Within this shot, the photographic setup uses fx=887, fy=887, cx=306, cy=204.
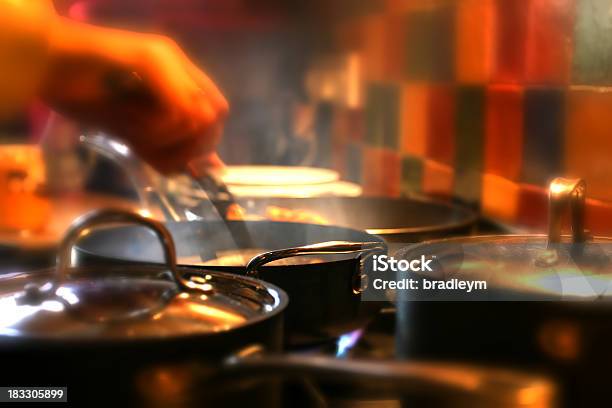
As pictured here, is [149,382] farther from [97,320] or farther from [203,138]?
[203,138]

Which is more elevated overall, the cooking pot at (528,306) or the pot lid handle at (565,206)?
the pot lid handle at (565,206)

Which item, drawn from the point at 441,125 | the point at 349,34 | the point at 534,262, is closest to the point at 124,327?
the point at 534,262

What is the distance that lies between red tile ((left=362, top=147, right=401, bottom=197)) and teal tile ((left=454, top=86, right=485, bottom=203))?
0.34 m

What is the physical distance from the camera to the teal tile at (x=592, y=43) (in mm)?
918

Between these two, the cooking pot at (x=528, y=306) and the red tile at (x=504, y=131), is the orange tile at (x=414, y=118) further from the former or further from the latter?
the cooking pot at (x=528, y=306)

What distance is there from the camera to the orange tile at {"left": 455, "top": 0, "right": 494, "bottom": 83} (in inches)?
50.9

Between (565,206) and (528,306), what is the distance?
12 centimetres

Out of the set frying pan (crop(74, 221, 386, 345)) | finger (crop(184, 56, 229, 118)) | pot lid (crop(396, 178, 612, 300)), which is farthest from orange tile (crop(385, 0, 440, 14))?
pot lid (crop(396, 178, 612, 300))

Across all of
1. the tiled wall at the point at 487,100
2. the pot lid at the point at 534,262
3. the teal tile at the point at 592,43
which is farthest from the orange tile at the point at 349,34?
the pot lid at the point at 534,262

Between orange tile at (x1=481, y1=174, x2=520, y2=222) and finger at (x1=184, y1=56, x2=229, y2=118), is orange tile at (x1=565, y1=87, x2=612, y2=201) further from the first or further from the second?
finger at (x1=184, y1=56, x2=229, y2=118)

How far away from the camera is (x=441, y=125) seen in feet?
4.92

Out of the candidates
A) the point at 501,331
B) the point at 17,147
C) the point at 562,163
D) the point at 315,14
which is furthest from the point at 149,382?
the point at 17,147

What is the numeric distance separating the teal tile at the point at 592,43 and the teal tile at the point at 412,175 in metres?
0.62

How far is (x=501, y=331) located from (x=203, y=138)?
18.1 inches
